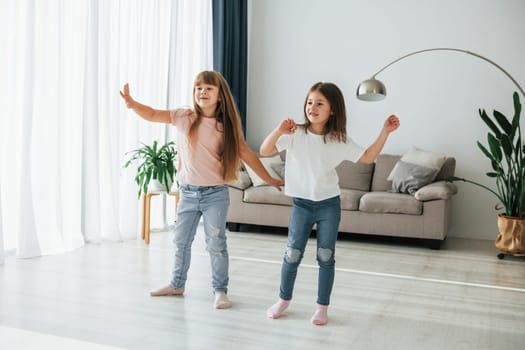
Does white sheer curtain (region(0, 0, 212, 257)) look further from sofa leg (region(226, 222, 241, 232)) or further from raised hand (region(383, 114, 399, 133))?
raised hand (region(383, 114, 399, 133))

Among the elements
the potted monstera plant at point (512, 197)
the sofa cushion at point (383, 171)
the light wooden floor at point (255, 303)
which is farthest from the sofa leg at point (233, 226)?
the potted monstera plant at point (512, 197)

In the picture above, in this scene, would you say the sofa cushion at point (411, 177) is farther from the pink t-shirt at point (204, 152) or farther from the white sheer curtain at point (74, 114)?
the pink t-shirt at point (204, 152)

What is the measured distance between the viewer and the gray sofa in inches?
184


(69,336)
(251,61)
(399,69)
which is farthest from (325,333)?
(251,61)

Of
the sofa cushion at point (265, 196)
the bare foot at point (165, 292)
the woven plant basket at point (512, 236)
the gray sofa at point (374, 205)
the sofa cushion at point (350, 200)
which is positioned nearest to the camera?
the bare foot at point (165, 292)

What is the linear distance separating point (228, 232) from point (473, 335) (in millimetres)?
2898

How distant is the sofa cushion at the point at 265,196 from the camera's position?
504 centimetres

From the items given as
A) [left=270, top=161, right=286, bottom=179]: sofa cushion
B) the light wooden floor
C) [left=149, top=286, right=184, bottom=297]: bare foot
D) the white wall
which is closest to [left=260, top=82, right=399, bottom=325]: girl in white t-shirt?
the light wooden floor

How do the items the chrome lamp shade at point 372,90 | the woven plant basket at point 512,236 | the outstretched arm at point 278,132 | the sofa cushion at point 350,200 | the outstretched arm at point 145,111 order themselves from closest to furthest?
1. the outstretched arm at point 278,132
2. the outstretched arm at point 145,111
3. the chrome lamp shade at point 372,90
4. the woven plant basket at point 512,236
5. the sofa cushion at point 350,200

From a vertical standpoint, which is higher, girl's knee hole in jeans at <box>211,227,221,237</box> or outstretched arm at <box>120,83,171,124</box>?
outstretched arm at <box>120,83,171,124</box>

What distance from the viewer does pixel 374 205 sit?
4.80 metres

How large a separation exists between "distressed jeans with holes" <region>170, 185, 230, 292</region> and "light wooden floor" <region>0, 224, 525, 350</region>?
173mm

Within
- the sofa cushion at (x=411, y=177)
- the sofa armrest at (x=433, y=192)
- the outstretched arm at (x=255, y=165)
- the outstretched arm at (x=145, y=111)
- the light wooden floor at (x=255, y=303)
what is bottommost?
the light wooden floor at (x=255, y=303)

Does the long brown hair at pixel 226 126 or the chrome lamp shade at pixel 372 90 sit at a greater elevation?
the chrome lamp shade at pixel 372 90
